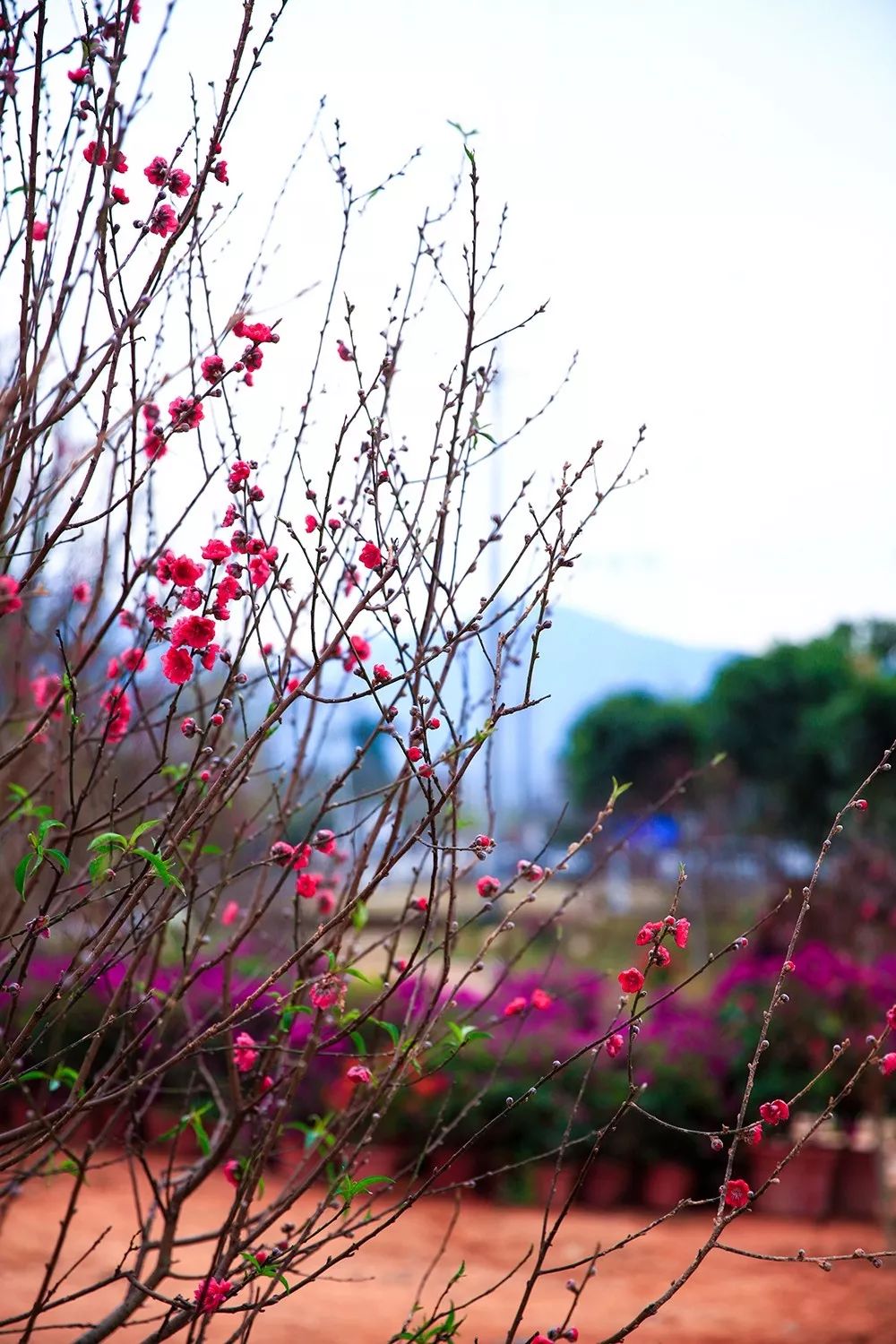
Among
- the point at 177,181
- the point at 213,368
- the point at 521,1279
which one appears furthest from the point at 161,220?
the point at 521,1279

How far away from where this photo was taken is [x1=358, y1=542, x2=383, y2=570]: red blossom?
6.41 feet

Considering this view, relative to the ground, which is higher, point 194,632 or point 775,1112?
point 194,632

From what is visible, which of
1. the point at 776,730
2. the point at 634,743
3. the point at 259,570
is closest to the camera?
the point at 259,570

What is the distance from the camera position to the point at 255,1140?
2.14m

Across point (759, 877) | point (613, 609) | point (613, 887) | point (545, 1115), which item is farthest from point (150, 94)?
point (613, 887)

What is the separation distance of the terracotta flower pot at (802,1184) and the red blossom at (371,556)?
5.65 meters

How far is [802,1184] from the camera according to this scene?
674 cm

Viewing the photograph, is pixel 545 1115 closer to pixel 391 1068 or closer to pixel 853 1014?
pixel 853 1014

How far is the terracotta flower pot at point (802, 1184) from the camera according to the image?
670 cm

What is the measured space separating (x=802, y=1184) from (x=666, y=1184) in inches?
27.6

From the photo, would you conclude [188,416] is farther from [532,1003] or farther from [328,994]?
[532,1003]

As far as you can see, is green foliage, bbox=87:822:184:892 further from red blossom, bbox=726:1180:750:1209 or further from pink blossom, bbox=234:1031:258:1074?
red blossom, bbox=726:1180:750:1209

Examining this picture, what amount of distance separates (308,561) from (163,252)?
47cm

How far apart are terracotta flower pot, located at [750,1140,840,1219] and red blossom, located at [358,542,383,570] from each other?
222 inches
